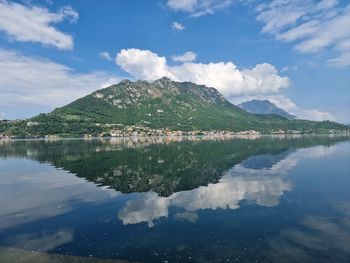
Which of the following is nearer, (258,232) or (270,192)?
(258,232)

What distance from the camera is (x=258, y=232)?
3234cm

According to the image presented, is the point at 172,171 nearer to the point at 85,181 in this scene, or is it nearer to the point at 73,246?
the point at 85,181

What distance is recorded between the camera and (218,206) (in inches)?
1731

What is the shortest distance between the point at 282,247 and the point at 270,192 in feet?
83.4

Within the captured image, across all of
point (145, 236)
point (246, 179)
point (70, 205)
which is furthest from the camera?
point (246, 179)

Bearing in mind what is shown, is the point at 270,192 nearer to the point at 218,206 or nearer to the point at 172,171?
the point at 218,206

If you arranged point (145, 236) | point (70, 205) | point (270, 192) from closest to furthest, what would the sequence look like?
point (145, 236) → point (70, 205) → point (270, 192)

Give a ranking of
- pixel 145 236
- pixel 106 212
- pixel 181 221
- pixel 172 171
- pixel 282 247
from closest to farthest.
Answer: pixel 282 247 → pixel 145 236 → pixel 181 221 → pixel 106 212 → pixel 172 171

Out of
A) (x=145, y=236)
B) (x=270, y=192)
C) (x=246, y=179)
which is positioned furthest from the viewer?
(x=246, y=179)

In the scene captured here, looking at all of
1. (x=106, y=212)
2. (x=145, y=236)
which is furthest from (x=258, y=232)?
(x=106, y=212)

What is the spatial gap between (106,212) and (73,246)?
1244 cm

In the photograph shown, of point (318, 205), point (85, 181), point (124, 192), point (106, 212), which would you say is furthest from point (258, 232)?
point (85, 181)

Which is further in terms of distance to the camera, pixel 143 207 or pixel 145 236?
pixel 143 207

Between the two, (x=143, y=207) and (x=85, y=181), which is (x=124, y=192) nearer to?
(x=143, y=207)
